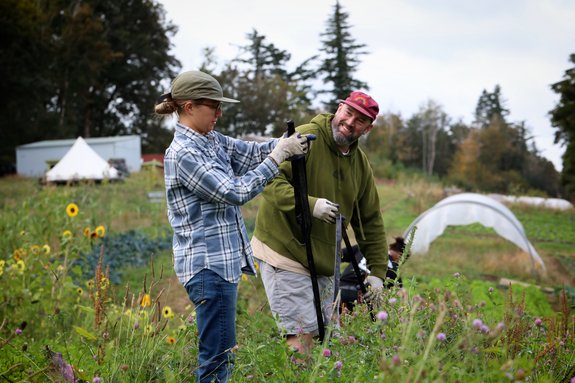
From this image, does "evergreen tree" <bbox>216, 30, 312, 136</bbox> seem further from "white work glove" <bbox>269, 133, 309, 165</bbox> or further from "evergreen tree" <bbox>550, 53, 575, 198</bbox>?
"white work glove" <bbox>269, 133, 309, 165</bbox>

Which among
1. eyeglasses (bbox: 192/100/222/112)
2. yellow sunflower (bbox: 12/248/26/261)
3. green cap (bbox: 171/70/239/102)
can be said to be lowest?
yellow sunflower (bbox: 12/248/26/261)

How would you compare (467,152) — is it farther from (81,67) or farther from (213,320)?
(213,320)

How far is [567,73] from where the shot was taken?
26219mm

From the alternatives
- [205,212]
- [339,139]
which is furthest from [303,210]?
[205,212]

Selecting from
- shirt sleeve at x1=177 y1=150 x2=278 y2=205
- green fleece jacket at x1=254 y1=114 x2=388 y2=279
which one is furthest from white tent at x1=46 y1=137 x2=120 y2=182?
shirt sleeve at x1=177 y1=150 x2=278 y2=205

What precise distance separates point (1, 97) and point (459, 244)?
25.1 meters

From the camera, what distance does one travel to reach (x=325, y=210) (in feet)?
10.2

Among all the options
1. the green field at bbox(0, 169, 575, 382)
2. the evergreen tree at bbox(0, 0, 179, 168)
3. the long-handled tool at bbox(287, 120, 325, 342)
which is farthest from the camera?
the evergreen tree at bbox(0, 0, 179, 168)

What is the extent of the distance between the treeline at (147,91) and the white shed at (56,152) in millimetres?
997

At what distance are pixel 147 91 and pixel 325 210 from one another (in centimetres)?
4231

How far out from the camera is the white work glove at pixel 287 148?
274 cm

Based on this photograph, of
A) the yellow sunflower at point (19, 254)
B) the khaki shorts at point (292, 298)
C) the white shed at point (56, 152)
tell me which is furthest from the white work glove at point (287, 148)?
the white shed at point (56, 152)

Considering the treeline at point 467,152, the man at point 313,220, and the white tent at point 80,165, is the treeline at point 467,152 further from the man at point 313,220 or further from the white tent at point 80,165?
the man at point 313,220

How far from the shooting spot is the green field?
5.99ft
